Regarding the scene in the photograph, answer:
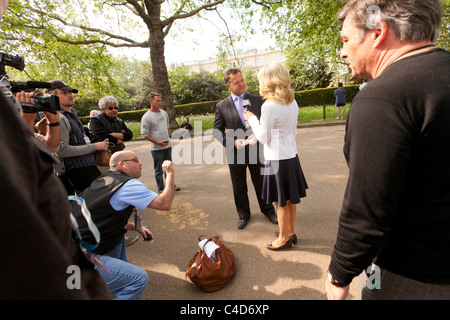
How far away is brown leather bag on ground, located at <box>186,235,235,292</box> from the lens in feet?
8.20

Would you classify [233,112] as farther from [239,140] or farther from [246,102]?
[239,140]

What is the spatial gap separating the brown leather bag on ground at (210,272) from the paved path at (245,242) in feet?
0.25

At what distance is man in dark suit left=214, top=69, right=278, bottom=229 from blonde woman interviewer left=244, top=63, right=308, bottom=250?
0.70 metres

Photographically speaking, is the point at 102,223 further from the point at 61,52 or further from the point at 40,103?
the point at 61,52

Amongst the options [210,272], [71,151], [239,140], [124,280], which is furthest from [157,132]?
[124,280]

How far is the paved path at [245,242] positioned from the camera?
2531mm

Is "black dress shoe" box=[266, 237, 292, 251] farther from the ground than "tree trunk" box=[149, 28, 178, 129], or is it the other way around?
"tree trunk" box=[149, 28, 178, 129]

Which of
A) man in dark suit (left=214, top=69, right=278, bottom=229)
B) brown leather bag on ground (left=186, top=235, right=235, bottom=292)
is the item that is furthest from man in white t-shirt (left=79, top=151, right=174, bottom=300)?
man in dark suit (left=214, top=69, right=278, bottom=229)

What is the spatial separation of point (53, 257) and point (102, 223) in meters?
1.72

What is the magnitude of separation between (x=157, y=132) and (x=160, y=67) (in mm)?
9005

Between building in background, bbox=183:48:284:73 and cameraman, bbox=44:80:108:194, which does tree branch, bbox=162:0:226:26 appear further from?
building in background, bbox=183:48:284:73

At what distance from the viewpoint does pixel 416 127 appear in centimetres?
89
